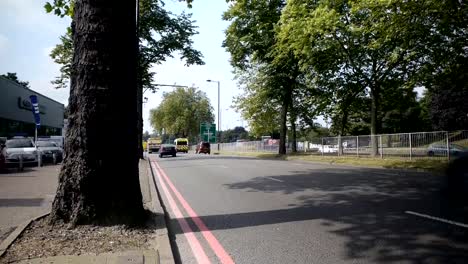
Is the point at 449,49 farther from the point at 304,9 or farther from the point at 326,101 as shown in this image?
the point at 326,101

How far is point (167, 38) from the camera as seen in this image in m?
33.8

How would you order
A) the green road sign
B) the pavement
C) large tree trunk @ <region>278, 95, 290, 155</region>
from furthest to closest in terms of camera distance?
the green road sign < large tree trunk @ <region>278, 95, 290, 155</region> < the pavement

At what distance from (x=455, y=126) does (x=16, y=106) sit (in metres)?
53.4

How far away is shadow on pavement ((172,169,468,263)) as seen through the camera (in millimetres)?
5465

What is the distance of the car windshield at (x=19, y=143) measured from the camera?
23.2 m

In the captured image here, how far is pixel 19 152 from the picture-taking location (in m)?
22.0

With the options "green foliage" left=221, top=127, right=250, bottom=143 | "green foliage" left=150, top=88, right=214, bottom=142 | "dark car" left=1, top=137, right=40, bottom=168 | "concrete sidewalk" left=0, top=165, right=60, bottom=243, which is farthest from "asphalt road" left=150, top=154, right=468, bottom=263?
"green foliage" left=221, top=127, right=250, bottom=143

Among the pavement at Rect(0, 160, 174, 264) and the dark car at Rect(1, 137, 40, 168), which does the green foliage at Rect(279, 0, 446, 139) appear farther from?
the dark car at Rect(1, 137, 40, 168)

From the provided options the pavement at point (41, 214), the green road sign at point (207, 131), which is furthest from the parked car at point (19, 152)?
the green road sign at point (207, 131)

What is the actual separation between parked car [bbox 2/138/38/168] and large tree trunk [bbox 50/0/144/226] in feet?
52.2

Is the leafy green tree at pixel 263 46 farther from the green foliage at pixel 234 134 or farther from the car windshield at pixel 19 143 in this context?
the green foliage at pixel 234 134

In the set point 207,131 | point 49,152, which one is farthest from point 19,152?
point 207,131

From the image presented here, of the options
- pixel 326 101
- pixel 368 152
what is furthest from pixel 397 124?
pixel 368 152

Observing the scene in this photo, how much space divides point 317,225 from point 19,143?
69.7 feet
